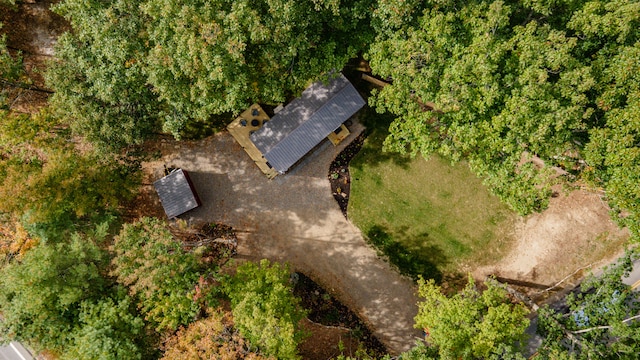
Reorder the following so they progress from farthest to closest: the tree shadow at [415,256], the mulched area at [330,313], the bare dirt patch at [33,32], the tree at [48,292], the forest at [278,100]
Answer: the bare dirt patch at [33,32] → the tree shadow at [415,256] → the mulched area at [330,313] → the tree at [48,292] → the forest at [278,100]

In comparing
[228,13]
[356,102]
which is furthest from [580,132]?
[228,13]

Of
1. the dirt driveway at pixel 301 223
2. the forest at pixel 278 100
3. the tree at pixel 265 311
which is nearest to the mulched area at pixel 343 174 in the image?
the dirt driveway at pixel 301 223

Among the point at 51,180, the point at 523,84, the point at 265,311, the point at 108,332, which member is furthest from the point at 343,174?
the point at 51,180

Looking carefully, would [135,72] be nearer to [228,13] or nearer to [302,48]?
[228,13]

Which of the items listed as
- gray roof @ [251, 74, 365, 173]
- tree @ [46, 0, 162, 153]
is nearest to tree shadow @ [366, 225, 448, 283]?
gray roof @ [251, 74, 365, 173]

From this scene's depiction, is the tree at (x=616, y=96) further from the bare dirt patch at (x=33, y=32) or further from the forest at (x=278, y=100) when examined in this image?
the bare dirt patch at (x=33, y=32)

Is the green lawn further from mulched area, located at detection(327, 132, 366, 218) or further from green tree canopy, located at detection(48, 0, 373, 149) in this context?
green tree canopy, located at detection(48, 0, 373, 149)

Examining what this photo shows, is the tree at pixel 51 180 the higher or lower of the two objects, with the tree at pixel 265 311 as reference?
higher

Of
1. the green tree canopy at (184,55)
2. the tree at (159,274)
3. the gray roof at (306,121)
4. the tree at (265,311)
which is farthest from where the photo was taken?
the gray roof at (306,121)
